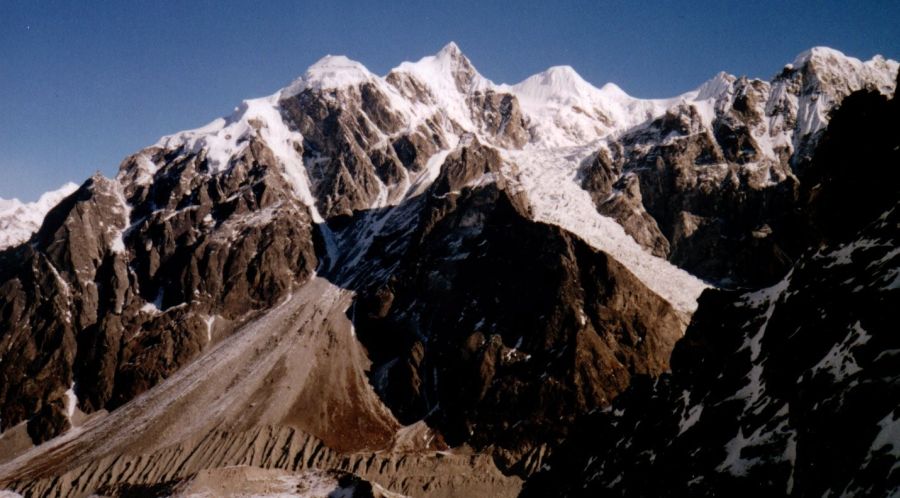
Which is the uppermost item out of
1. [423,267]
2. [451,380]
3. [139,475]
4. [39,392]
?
[423,267]

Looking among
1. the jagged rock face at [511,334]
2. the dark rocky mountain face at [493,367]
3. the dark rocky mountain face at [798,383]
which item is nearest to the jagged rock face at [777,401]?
the dark rocky mountain face at [798,383]

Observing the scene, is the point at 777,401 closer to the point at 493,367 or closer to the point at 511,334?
Result: the point at 493,367

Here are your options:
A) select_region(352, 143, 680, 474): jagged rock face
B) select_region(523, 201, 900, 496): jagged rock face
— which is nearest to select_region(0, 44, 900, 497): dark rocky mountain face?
select_region(523, 201, 900, 496): jagged rock face

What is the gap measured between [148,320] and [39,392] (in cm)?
3423

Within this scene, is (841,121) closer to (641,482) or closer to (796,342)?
(796,342)

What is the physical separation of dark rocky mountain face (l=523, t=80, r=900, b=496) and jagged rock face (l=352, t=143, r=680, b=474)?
8506 centimetres

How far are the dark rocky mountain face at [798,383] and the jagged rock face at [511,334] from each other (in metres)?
85.1

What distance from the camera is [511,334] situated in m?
169

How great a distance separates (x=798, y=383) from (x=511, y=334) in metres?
133

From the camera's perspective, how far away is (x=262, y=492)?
362 feet

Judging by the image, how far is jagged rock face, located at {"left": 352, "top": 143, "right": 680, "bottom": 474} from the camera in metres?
151

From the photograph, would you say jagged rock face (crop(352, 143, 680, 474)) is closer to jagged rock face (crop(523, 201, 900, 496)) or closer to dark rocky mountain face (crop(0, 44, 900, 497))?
dark rocky mountain face (crop(0, 44, 900, 497))

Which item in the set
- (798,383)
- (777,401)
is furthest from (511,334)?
(798,383)

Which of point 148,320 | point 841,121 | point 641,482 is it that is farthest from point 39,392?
point 841,121
